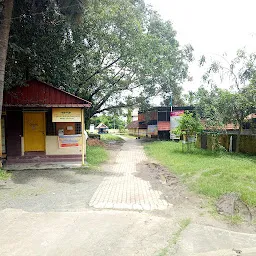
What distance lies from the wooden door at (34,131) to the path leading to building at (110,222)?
3431mm

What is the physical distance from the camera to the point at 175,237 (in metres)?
3.78

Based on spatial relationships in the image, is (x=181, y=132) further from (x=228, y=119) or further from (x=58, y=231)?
(x=58, y=231)

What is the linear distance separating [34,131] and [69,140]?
1733mm

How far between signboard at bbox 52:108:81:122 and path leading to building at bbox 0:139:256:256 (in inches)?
125

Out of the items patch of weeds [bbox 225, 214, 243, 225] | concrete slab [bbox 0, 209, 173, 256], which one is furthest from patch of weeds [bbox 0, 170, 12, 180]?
patch of weeds [bbox 225, 214, 243, 225]

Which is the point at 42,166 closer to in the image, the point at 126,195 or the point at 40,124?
the point at 40,124

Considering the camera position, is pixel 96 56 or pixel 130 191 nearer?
pixel 130 191

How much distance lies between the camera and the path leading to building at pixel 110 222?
341cm

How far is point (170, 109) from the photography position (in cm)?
2419

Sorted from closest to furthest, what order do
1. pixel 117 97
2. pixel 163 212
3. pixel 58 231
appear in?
pixel 58 231 → pixel 163 212 → pixel 117 97

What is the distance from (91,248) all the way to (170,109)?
21.7 m

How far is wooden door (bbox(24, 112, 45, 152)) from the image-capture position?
34.9 ft

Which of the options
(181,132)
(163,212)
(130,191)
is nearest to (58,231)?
(163,212)

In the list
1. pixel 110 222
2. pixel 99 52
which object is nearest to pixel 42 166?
pixel 110 222
